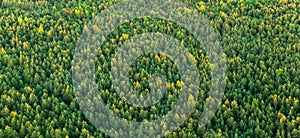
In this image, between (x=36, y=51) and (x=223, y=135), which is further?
(x=36, y=51)

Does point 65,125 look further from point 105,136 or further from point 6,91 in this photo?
point 6,91

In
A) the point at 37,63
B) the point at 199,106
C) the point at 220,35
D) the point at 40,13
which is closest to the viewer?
the point at 199,106

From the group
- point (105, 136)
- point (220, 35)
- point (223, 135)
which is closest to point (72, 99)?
point (105, 136)

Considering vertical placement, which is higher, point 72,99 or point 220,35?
point 220,35

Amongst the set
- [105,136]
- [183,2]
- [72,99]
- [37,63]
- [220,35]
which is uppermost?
[183,2]

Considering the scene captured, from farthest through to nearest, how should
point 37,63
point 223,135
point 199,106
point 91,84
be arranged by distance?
1. point 37,63
2. point 91,84
3. point 199,106
4. point 223,135

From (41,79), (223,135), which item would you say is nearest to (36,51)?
(41,79)

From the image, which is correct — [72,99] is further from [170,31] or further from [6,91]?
[170,31]
